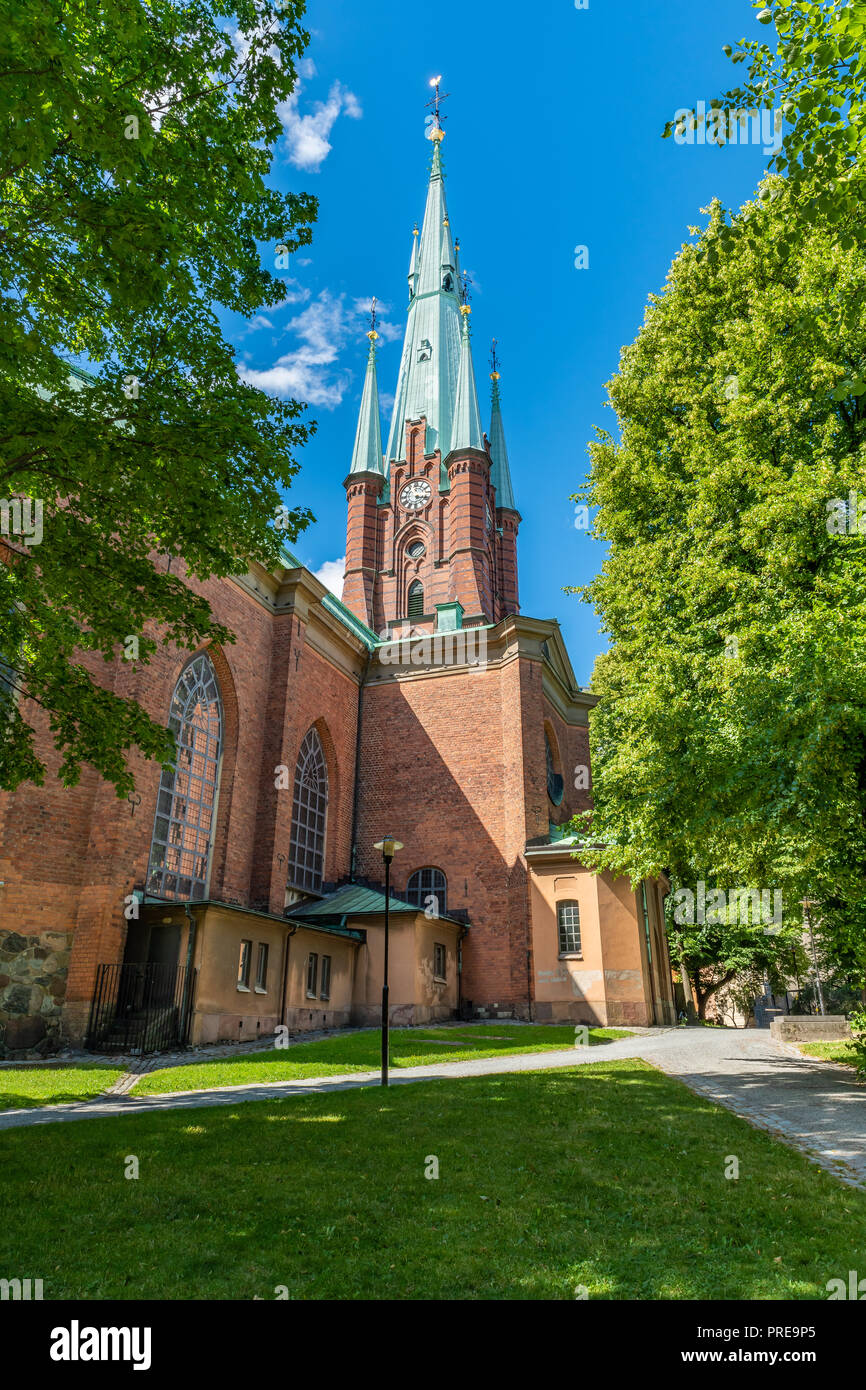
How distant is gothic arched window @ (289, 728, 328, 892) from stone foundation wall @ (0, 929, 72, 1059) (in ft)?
31.9

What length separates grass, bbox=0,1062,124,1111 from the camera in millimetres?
9984

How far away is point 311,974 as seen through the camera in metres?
21.4

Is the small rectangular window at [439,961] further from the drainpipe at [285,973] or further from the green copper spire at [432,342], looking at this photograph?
the green copper spire at [432,342]

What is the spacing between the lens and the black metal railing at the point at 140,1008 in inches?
612

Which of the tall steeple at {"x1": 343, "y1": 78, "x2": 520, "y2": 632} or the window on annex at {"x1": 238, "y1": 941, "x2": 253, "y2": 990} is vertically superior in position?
the tall steeple at {"x1": 343, "y1": 78, "x2": 520, "y2": 632}

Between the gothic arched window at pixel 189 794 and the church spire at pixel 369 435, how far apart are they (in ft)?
96.3

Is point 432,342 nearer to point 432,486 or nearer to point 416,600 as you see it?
point 432,486

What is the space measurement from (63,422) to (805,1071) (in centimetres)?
1352

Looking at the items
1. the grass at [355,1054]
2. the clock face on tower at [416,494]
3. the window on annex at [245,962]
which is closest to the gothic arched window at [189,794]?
the window on annex at [245,962]

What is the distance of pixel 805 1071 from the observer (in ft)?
41.9

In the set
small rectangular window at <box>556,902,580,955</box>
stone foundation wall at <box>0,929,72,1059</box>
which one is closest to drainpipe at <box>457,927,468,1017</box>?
small rectangular window at <box>556,902,580,955</box>

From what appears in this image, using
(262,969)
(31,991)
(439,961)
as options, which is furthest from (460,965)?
(31,991)

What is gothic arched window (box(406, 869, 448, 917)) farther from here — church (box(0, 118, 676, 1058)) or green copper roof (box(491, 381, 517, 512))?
green copper roof (box(491, 381, 517, 512))

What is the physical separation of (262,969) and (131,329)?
567 inches
